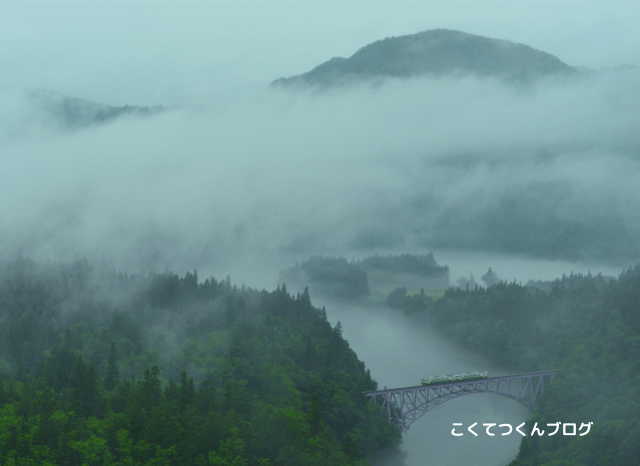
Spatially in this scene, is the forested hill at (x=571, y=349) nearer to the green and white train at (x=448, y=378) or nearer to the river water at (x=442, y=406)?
the river water at (x=442, y=406)

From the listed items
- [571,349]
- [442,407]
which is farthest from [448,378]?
[571,349]

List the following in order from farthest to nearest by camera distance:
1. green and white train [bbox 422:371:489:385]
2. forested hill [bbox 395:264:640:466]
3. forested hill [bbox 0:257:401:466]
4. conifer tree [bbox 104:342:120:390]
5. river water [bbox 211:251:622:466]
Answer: green and white train [bbox 422:371:489:385]
river water [bbox 211:251:622:466]
conifer tree [bbox 104:342:120:390]
forested hill [bbox 395:264:640:466]
forested hill [bbox 0:257:401:466]

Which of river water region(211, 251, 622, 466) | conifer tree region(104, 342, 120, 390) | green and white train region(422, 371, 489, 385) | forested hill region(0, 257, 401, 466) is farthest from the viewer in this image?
green and white train region(422, 371, 489, 385)

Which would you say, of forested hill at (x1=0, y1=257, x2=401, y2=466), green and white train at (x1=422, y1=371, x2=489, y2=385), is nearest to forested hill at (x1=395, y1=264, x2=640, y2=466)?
green and white train at (x1=422, y1=371, x2=489, y2=385)

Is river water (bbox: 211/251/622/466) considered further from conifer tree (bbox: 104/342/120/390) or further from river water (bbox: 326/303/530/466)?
conifer tree (bbox: 104/342/120/390)

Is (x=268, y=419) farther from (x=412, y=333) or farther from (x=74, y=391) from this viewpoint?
(x=412, y=333)

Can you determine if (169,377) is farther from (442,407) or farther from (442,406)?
(442,406)
